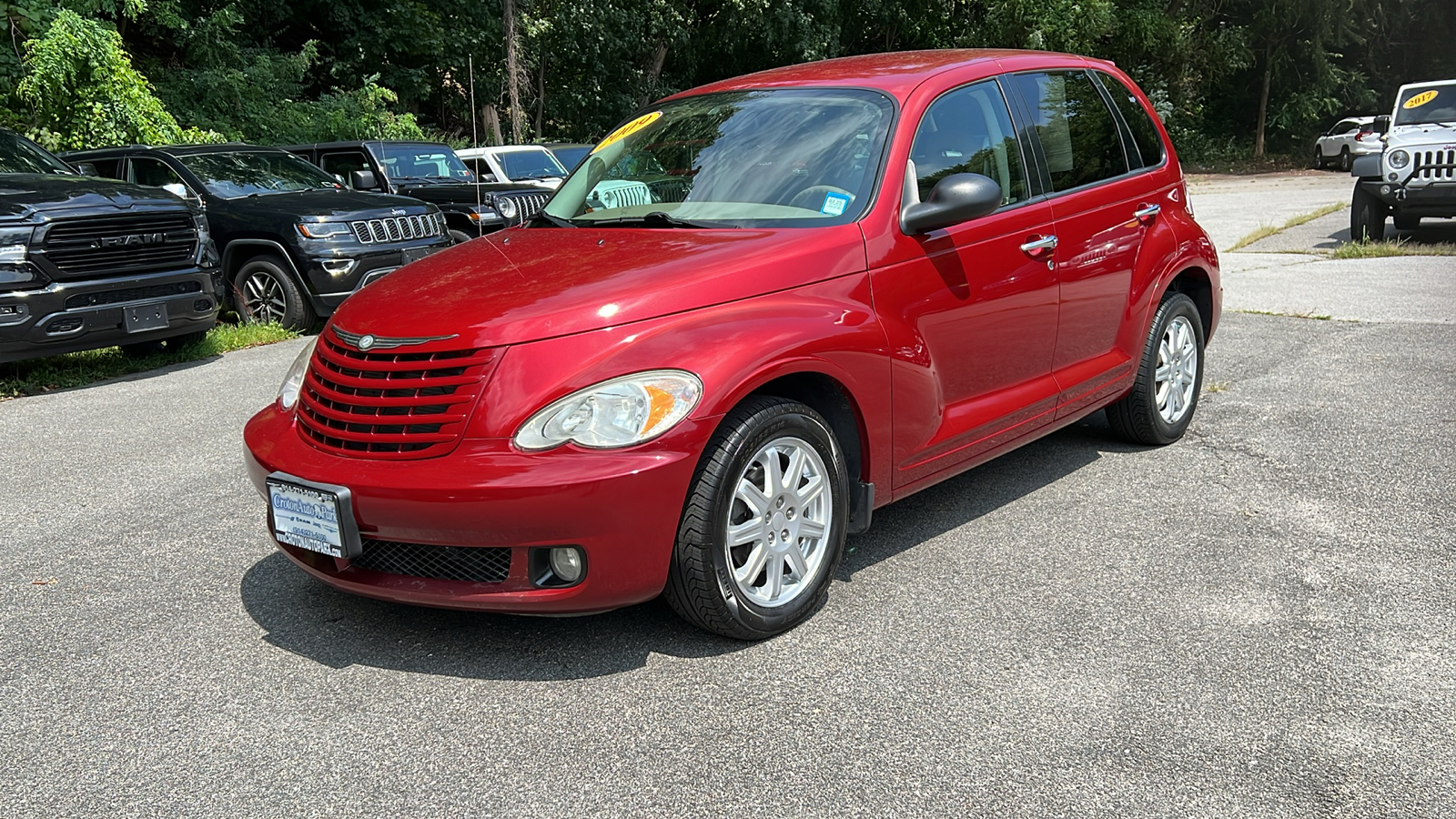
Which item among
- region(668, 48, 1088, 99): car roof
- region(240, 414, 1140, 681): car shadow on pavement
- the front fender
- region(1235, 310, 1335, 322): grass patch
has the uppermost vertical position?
region(668, 48, 1088, 99): car roof

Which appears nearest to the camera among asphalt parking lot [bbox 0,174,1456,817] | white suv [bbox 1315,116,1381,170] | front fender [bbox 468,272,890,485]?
asphalt parking lot [bbox 0,174,1456,817]

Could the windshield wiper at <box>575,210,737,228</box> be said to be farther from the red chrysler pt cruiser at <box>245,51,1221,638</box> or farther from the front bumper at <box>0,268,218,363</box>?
the front bumper at <box>0,268,218,363</box>

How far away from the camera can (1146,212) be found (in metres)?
5.41

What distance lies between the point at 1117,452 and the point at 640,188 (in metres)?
2.70

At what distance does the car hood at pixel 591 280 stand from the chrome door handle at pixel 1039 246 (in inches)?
37.4

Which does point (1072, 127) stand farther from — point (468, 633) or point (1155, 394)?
point (468, 633)

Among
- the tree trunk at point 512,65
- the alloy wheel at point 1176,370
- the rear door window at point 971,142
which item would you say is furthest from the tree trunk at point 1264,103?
the rear door window at point 971,142

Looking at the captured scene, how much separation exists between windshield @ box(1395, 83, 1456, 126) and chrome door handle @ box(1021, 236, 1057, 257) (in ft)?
40.9

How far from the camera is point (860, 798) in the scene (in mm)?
2875

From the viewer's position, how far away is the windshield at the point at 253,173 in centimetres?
1107

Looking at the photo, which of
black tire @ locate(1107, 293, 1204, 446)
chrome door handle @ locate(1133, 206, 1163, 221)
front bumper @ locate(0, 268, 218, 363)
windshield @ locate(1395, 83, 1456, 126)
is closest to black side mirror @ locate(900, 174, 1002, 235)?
chrome door handle @ locate(1133, 206, 1163, 221)

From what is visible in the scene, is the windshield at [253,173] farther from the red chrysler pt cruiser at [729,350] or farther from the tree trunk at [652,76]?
the tree trunk at [652,76]

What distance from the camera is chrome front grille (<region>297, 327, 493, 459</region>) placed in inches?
136

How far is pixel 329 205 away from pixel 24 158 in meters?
2.34
